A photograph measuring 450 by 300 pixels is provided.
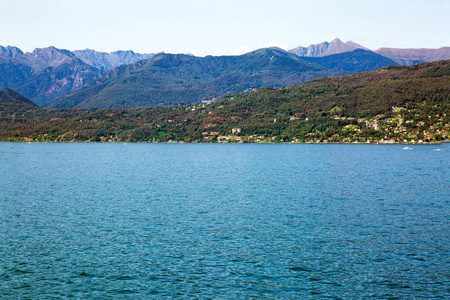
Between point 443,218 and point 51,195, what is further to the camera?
point 51,195

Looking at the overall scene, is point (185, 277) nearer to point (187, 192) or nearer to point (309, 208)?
point (309, 208)

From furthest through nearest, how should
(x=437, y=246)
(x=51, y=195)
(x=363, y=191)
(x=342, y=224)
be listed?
(x=363, y=191), (x=51, y=195), (x=342, y=224), (x=437, y=246)

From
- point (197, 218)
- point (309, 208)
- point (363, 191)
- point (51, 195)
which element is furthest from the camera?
point (363, 191)

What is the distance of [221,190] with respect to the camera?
71375mm

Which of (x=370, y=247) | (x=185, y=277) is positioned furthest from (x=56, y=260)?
(x=370, y=247)

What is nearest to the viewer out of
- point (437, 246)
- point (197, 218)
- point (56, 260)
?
point (56, 260)

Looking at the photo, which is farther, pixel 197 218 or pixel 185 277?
pixel 197 218

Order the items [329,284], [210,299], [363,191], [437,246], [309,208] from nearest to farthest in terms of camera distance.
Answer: [210,299] → [329,284] → [437,246] → [309,208] → [363,191]

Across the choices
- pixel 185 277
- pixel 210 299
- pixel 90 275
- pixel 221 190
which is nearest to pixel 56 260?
pixel 90 275

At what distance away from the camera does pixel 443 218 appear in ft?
153

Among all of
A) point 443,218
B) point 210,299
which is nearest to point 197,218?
point 210,299

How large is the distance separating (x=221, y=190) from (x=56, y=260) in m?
41.4

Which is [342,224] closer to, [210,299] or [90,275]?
[210,299]

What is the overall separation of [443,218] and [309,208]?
16382 mm
